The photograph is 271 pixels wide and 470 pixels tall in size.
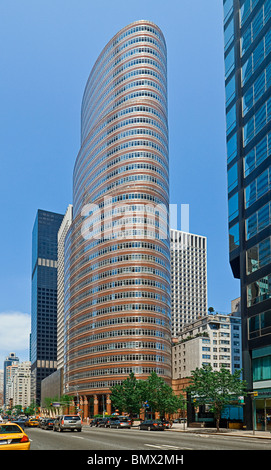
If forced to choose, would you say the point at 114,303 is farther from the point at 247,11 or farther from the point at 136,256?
the point at 247,11

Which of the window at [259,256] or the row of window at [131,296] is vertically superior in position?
the row of window at [131,296]

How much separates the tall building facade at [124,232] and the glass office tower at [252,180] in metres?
73.9

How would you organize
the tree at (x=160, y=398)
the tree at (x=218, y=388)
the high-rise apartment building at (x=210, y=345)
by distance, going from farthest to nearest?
the high-rise apartment building at (x=210, y=345) < the tree at (x=160, y=398) < the tree at (x=218, y=388)

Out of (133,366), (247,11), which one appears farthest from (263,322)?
(133,366)

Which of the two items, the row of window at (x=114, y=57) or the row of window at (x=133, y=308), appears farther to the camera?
the row of window at (x=114, y=57)

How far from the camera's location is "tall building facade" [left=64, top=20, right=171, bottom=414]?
14962 centimetres

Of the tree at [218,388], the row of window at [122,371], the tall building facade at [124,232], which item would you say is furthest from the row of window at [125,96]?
the tree at [218,388]

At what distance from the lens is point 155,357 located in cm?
14750

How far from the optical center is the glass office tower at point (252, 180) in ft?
203

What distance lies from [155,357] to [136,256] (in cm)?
2894

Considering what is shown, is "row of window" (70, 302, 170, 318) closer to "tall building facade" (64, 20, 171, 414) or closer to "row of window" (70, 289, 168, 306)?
"tall building facade" (64, 20, 171, 414)

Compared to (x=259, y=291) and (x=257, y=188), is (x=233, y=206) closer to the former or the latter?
(x=257, y=188)

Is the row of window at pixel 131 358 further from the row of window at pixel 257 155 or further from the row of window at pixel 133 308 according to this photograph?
the row of window at pixel 257 155

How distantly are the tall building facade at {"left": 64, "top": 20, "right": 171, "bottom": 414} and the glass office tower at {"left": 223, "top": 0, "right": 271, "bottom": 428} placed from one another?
7394cm
